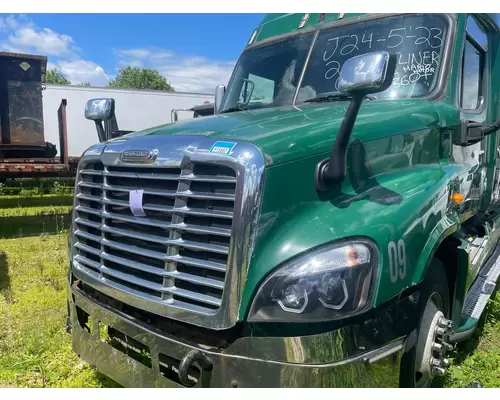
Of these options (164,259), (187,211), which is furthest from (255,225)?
(164,259)

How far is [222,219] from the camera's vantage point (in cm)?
229

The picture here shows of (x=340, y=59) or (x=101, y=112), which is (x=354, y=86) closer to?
(x=340, y=59)

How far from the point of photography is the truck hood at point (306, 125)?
2432 millimetres

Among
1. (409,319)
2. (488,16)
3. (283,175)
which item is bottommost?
(409,319)

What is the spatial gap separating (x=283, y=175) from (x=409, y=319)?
1.00 meters

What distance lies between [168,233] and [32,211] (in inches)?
384

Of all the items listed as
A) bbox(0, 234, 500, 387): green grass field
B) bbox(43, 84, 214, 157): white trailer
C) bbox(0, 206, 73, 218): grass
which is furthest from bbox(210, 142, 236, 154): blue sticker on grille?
bbox(43, 84, 214, 157): white trailer

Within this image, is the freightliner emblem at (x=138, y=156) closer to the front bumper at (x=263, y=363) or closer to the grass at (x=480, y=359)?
the front bumper at (x=263, y=363)

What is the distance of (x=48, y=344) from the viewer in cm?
397

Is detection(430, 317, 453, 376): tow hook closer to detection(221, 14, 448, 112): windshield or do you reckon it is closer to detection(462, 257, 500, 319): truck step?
detection(462, 257, 500, 319): truck step

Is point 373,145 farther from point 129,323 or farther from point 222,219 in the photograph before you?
point 129,323

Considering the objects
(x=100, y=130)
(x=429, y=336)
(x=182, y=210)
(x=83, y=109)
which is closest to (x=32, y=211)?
(x=83, y=109)

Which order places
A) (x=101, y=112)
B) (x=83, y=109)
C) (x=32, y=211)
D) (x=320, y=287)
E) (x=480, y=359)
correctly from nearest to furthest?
(x=320, y=287), (x=480, y=359), (x=101, y=112), (x=32, y=211), (x=83, y=109)

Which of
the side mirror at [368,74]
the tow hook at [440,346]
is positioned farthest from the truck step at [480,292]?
the side mirror at [368,74]
